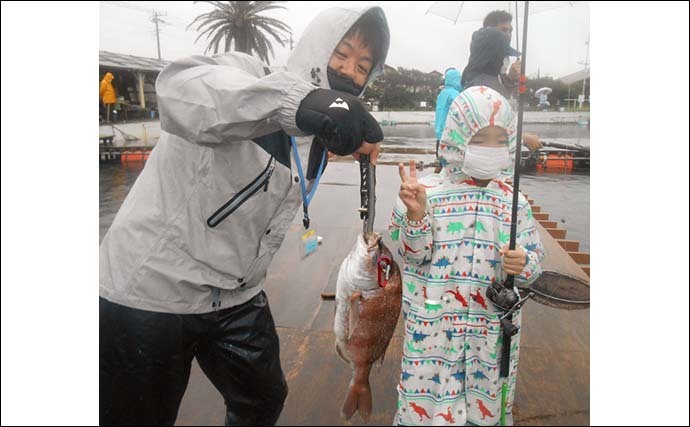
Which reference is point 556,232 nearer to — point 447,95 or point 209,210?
point 447,95

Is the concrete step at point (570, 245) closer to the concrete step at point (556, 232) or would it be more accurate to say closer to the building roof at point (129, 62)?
the concrete step at point (556, 232)

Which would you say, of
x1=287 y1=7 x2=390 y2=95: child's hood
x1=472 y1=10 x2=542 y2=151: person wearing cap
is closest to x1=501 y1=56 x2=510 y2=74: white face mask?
x1=472 y1=10 x2=542 y2=151: person wearing cap

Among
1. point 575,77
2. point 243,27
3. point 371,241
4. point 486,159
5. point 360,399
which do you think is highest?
point 243,27

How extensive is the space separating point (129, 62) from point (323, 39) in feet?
2.23

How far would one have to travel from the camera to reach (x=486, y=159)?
1.38 meters

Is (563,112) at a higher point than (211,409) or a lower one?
higher

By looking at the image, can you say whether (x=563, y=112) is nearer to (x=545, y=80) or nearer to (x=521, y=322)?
(x=545, y=80)

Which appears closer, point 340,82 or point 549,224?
point 340,82

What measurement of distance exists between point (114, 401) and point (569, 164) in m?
1.55

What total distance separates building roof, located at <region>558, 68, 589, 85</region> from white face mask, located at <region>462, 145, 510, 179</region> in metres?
0.25

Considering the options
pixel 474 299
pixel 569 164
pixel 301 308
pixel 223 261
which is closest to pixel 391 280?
pixel 474 299

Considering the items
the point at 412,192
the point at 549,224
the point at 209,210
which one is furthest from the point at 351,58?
the point at 549,224

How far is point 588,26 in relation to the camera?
49.3 inches

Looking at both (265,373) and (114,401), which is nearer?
(114,401)
